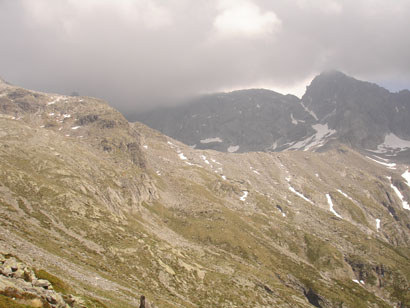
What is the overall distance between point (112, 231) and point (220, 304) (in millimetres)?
41149

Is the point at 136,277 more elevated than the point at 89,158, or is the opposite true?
the point at 89,158

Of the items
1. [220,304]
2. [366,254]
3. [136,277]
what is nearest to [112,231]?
[136,277]

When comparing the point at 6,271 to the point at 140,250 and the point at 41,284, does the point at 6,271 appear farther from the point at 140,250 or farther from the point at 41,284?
the point at 140,250

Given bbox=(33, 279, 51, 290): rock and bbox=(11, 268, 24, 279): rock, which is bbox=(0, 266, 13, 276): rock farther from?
bbox=(33, 279, 51, 290): rock

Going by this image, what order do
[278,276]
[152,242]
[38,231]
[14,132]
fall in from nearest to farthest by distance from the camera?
[38,231], [152,242], [278,276], [14,132]

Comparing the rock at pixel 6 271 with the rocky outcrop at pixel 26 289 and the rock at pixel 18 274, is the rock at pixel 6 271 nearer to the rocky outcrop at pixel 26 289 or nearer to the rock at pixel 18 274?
the rocky outcrop at pixel 26 289

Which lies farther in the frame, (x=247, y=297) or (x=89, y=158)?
(x=89, y=158)

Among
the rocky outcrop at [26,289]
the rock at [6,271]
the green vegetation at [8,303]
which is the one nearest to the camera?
the green vegetation at [8,303]

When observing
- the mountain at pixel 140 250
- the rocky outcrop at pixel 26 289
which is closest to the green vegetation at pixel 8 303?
the mountain at pixel 140 250

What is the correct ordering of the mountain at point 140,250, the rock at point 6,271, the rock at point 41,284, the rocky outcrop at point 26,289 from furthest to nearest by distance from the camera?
the mountain at point 140,250 < the rock at point 41,284 < the rock at point 6,271 < the rocky outcrop at point 26,289

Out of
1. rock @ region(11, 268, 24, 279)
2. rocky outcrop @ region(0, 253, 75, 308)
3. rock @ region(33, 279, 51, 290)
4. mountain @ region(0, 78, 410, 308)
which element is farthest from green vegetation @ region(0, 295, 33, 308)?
rock @ region(11, 268, 24, 279)

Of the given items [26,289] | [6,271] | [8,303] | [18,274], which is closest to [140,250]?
[18,274]

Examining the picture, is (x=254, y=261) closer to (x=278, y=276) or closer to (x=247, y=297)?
(x=278, y=276)

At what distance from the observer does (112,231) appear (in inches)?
3863
